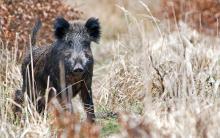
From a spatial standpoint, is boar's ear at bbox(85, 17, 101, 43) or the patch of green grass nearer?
the patch of green grass

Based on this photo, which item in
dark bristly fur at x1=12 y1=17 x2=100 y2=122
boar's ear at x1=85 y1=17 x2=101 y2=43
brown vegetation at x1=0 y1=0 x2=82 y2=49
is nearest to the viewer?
dark bristly fur at x1=12 y1=17 x2=100 y2=122

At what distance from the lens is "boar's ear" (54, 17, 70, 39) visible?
31.2 feet

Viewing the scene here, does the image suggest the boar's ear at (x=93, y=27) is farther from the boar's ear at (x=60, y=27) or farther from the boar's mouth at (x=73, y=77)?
the boar's mouth at (x=73, y=77)

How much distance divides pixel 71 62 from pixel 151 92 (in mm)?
1372

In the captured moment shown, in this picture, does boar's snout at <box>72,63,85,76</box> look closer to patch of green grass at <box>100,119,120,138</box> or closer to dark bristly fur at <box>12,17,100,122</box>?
dark bristly fur at <box>12,17,100,122</box>

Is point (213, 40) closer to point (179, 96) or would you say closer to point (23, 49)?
point (23, 49)

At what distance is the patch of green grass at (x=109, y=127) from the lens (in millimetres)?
8751

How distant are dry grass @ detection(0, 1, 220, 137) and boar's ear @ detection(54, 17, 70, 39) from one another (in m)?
0.69

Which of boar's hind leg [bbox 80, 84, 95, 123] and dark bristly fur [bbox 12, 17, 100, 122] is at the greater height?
dark bristly fur [bbox 12, 17, 100, 122]

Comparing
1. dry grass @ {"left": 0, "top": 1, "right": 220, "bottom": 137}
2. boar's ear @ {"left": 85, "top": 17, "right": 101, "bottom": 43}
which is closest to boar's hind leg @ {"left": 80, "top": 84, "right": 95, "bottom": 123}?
dry grass @ {"left": 0, "top": 1, "right": 220, "bottom": 137}

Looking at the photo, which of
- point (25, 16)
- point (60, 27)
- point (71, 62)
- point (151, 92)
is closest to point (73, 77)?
point (71, 62)

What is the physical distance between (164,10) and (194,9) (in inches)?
36.4

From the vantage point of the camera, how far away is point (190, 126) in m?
6.71

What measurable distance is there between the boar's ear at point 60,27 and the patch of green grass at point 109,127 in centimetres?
109
